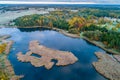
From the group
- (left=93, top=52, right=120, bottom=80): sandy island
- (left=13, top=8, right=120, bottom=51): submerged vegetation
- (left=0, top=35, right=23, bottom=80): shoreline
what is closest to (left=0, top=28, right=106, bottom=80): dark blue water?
(left=0, top=35, right=23, bottom=80): shoreline

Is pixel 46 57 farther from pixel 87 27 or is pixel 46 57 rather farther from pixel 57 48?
pixel 87 27

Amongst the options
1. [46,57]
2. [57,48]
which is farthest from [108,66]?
[57,48]

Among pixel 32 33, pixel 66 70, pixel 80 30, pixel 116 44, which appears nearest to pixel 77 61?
pixel 66 70

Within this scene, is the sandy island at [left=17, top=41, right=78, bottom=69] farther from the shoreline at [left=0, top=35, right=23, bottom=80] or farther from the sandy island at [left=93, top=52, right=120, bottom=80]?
the sandy island at [left=93, top=52, right=120, bottom=80]

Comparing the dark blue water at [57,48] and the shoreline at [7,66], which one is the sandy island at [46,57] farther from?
the shoreline at [7,66]

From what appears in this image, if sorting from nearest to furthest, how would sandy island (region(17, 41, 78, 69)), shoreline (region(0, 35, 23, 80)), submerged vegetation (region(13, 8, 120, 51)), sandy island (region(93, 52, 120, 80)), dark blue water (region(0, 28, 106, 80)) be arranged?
1. shoreline (region(0, 35, 23, 80))
2. sandy island (region(93, 52, 120, 80))
3. dark blue water (region(0, 28, 106, 80))
4. sandy island (region(17, 41, 78, 69))
5. submerged vegetation (region(13, 8, 120, 51))

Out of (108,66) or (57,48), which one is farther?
(57,48)

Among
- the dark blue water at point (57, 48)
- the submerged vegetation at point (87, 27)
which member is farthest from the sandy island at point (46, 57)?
the submerged vegetation at point (87, 27)
